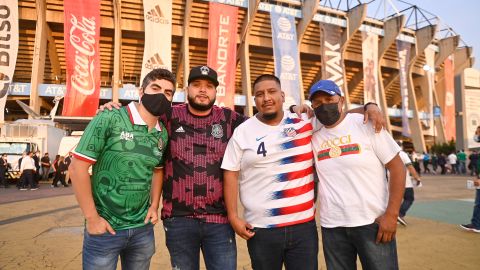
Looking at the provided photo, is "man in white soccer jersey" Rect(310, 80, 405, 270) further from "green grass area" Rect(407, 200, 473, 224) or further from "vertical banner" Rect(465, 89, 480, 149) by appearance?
"vertical banner" Rect(465, 89, 480, 149)

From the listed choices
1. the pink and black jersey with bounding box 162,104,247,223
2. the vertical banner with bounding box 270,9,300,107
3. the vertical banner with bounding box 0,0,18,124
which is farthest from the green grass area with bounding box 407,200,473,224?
the vertical banner with bounding box 0,0,18,124

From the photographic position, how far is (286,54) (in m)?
24.3

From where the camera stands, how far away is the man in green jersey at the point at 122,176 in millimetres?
2014

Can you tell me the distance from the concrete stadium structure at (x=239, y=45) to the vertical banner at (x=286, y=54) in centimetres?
219

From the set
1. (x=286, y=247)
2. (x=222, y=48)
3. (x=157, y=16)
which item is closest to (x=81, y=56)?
(x=157, y=16)

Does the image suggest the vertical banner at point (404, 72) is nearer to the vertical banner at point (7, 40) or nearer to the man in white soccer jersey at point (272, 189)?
the vertical banner at point (7, 40)

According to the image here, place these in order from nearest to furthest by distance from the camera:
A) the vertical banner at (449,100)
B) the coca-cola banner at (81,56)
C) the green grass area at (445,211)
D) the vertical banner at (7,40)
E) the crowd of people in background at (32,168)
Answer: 1. the green grass area at (445,211)
2. the crowd of people in background at (32,168)
3. the vertical banner at (7,40)
4. the coca-cola banner at (81,56)
5. the vertical banner at (449,100)

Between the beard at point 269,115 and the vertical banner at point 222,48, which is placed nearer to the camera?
the beard at point 269,115

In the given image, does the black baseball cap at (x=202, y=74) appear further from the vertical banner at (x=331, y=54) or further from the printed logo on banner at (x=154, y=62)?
the vertical banner at (x=331, y=54)

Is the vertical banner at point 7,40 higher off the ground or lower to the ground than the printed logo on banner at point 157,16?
lower

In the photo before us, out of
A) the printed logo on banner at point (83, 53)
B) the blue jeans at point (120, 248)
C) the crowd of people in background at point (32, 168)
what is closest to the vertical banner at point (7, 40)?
the printed logo on banner at point (83, 53)

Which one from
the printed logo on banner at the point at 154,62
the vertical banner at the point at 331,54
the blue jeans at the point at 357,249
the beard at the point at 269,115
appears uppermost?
the vertical banner at the point at 331,54

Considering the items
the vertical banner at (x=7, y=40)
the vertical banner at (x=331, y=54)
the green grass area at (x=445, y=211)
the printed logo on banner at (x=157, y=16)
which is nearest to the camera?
the green grass area at (x=445, y=211)

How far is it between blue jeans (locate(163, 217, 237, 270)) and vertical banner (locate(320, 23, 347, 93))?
26522 millimetres
